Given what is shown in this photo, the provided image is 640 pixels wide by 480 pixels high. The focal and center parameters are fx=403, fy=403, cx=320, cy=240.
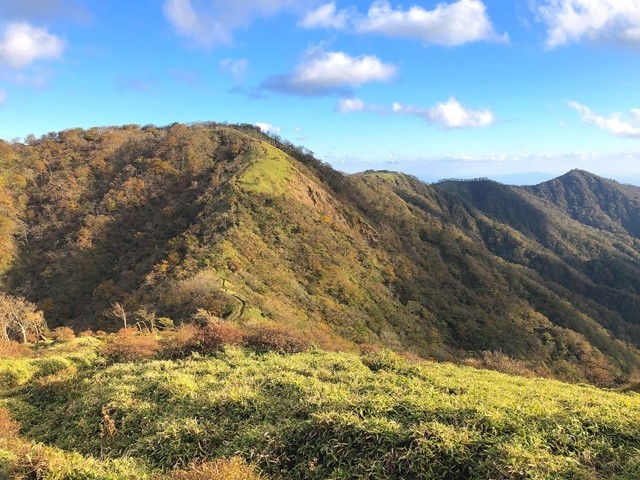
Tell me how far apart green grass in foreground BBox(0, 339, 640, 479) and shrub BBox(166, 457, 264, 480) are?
1.65ft

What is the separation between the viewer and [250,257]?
54.6m

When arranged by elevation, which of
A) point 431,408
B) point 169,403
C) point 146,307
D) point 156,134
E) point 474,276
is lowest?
point 474,276

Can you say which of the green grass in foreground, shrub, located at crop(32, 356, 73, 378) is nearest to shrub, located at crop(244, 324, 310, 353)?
the green grass in foreground

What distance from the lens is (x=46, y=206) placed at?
275ft

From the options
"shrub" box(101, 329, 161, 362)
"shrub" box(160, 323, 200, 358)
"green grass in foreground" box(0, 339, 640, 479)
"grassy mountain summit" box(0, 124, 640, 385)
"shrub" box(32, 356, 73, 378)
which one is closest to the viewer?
"green grass in foreground" box(0, 339, 640, 479)

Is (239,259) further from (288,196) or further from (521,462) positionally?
(521,462)

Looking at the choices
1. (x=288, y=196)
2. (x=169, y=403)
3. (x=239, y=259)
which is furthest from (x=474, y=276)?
(x=169, y=403)

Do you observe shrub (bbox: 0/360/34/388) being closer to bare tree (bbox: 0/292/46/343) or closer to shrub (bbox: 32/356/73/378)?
shrub (bbox: 32/356/73/378)

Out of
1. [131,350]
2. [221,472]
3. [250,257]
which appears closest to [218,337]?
[131,350]

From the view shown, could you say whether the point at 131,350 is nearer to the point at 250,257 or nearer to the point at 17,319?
the point at 17,319

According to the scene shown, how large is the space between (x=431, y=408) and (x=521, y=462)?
2.63m

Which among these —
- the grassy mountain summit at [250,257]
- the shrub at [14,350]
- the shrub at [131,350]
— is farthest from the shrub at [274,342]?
the grassy mountain summit at [250,257]

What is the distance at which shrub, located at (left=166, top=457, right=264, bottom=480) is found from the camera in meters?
7.10

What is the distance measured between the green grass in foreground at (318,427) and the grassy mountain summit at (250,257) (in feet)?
64.3
